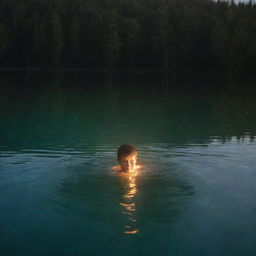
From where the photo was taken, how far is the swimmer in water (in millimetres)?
9109

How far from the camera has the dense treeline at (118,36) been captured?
285ft

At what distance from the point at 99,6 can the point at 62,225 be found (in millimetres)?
106030

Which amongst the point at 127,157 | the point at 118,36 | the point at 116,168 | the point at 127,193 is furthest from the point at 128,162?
the point at 118,36

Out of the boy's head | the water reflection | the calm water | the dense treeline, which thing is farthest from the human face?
the dense treeline

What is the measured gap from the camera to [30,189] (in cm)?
873

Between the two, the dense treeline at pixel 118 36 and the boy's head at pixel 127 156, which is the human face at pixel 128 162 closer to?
the boy's head at pixel 127 156

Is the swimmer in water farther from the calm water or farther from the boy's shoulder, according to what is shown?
the calm water

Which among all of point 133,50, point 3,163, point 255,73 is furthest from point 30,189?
point 133,50

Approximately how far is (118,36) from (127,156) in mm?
85437

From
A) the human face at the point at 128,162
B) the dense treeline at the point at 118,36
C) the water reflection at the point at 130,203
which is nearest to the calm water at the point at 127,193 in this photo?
the water reflection at the point at 130,203

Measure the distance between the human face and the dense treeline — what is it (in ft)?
243

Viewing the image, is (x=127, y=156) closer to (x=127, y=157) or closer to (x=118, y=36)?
(x=127, y=157)

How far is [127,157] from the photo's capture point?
9188 mm

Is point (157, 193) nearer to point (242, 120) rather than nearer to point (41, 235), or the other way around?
point (41, 235)
